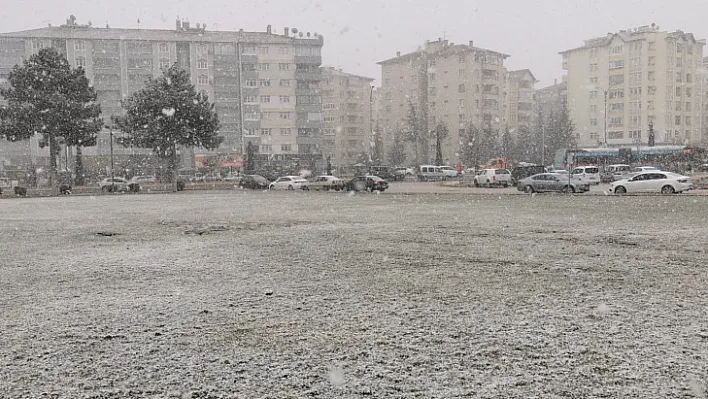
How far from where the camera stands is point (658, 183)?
2583cm

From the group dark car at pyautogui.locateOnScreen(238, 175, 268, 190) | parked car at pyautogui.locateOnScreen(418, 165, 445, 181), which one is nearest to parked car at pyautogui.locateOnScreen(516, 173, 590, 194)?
dark car at pyautogui.locateOnScreen(238, 175, 268, 190)

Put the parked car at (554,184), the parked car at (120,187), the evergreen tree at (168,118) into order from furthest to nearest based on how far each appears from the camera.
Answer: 1. the evergreen tree at (168,118)
2. the parked car at (120,187)
3. the parked car at (554,184)

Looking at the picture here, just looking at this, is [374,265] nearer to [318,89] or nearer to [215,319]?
[215,319]

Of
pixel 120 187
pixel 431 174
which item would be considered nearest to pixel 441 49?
pixel 431 174

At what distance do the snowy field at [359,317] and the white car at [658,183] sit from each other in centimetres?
1669

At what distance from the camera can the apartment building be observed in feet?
335

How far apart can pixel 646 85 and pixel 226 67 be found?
195ft

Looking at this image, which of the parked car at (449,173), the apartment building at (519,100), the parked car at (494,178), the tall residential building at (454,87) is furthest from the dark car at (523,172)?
the apartment building at (519,100)

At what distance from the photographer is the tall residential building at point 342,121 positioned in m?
103

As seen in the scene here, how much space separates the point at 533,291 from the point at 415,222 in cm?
816

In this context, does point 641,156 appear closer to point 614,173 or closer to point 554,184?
point 614,173

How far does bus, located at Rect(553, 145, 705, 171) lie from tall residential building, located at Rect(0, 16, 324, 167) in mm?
35539

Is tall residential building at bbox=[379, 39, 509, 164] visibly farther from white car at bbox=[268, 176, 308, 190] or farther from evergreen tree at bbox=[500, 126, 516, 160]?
white car at bbox=[268, 176, 308, 190]

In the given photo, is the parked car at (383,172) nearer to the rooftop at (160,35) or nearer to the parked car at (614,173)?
the parked car at (614,173)
